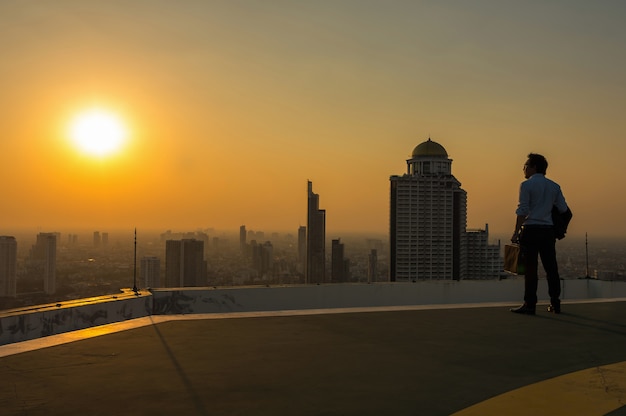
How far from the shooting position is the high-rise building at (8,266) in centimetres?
3677

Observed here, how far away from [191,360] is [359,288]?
5.54 m

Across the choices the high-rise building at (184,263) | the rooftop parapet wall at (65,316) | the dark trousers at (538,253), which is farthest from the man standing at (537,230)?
the high-rise building at (184,263)

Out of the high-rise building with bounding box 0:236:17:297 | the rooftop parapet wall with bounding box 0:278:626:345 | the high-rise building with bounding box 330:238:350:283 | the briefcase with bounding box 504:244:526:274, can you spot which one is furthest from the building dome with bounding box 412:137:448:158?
the briefcase with bounding box 504:244:526:274

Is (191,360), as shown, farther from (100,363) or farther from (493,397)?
(493,397)

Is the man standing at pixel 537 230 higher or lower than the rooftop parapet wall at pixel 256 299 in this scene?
higher

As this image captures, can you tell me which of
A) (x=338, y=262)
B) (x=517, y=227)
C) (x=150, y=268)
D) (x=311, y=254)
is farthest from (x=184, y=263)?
(x=311, y=254)

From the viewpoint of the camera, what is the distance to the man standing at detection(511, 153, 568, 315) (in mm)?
8039

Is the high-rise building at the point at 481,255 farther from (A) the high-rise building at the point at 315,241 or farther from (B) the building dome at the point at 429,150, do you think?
(B) the building dome at the point at 429,150

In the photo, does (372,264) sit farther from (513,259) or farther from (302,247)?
(513,259)

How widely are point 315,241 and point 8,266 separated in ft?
211

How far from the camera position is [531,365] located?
4754mm

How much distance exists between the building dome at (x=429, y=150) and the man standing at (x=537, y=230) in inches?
4538

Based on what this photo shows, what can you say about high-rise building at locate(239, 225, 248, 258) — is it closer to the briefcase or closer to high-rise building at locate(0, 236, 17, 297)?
high-rise building at locate(0, 236, 17, 297)

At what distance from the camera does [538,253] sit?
812 centimetres
